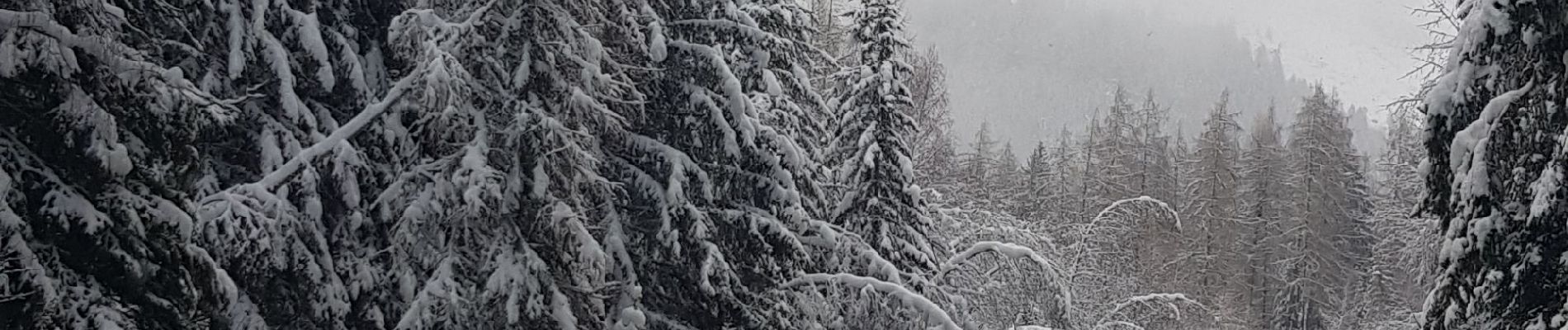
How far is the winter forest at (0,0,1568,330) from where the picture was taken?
18.6ft

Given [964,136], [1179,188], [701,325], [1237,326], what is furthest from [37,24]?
[964,136]

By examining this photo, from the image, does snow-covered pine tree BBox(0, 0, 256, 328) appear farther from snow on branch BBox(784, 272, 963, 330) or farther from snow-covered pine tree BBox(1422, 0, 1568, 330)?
snow-covered pine tree BBox(1422, 0, 1568, 330)

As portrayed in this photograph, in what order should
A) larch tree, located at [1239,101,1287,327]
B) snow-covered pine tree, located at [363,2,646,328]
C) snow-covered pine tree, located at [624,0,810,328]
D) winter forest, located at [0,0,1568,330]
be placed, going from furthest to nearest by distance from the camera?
larch tree, located at [1239,101,1287,327]
snow-covered pine tree, located at [624,0,810,328]
snow-covered pine tree, located at [363,2,646,328]
winter forest, located at [0,0,1568,330]

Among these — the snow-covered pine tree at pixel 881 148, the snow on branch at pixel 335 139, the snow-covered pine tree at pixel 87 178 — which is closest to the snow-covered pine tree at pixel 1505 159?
the snow-covered pine tree at pixel 881 148

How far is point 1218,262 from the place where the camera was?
115 feet

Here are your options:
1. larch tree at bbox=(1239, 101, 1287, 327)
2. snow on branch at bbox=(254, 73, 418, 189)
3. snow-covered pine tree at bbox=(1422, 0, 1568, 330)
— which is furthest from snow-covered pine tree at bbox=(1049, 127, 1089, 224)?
snow on branch at bbox=(254, 73, 418, 189)

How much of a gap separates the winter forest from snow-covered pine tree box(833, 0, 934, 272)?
4 cm

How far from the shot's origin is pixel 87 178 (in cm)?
564

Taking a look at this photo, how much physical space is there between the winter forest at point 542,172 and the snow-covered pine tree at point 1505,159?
Result: 0.02 meters

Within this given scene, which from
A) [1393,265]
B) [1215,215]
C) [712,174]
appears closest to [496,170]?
[712,174]

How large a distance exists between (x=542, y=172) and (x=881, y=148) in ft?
17.3

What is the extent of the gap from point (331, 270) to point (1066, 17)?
18846 centimetres

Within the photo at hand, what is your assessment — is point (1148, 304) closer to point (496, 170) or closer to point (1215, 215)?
point (496, 170)

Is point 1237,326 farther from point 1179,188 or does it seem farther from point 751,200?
point 751,200
